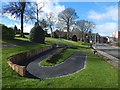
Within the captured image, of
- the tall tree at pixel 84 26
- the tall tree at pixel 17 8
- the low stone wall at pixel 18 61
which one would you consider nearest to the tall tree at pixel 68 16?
the tall tree at pixel 84 26

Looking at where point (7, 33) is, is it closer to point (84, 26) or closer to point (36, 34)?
point (36, 34)

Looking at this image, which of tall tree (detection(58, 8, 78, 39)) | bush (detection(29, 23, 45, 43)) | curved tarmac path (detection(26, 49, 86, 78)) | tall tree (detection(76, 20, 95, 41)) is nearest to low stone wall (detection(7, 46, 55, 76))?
curved tarmac path (detection(26, 49, 86, 78))

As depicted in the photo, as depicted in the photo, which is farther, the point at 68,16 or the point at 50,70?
the point at 68,16

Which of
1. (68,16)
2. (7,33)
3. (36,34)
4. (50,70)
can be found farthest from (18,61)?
(68,16)

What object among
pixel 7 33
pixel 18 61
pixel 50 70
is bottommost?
pixel 50 70

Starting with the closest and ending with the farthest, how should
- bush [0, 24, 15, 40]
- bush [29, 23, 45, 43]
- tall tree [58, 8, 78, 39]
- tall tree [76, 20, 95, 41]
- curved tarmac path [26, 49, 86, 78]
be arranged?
curved tarmac path [26, 49, 86, 78], bush [0, 24, 15, 40], bush [29, 23, 45, 43], tall tree [58, 8, 78, 39], tall tree [76, 20, 95, 41]

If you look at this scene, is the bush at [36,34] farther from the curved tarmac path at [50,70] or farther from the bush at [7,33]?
the curved tarmac path at [50,70]

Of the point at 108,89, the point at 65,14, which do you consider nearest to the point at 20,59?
the point at 108,89

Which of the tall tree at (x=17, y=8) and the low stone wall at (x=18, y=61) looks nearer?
the low stone wall at (x=18, y=61)

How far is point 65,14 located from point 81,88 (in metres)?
89.8

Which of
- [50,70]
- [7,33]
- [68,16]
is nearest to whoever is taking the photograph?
[50,70]

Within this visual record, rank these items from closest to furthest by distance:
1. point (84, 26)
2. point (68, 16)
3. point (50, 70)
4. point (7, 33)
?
point (50, 70)
point (7, 33)
point (68, 16)
point (84, 26)

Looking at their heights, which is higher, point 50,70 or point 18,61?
point 18,61

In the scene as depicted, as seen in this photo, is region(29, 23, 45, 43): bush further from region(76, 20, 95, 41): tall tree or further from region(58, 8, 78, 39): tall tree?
region(76, 20, 95, 41): tall tree
